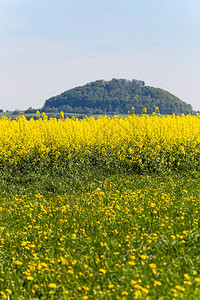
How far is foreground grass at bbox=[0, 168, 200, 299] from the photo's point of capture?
12.2 ft

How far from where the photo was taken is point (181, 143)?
41.8 ft

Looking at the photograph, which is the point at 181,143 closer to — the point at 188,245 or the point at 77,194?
the point at 77,194

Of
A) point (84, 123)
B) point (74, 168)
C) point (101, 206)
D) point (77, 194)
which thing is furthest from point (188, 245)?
point (84, 123)

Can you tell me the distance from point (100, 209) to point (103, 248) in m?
2.00

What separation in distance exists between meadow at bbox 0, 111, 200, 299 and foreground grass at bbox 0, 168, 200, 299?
20 mm

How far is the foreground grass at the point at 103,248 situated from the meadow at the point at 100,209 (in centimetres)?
2

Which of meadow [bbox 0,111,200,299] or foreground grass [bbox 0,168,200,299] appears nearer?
foreground grass [bbox 0,168,200,299]

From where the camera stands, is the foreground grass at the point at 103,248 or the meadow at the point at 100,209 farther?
the meadow at the point at 100,209

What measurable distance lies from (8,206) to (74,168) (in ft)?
12.1

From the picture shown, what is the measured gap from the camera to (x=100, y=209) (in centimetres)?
686

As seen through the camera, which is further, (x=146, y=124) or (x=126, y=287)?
(x=146, y=124)

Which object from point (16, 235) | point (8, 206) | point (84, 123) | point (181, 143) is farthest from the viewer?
point (84, 123)

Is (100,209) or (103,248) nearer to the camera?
(103,248)

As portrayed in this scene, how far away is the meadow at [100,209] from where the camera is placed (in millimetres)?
3953
